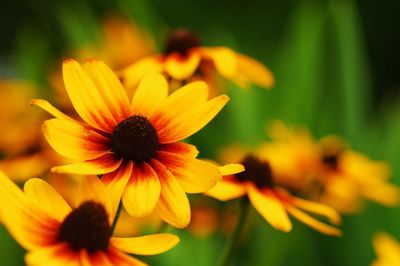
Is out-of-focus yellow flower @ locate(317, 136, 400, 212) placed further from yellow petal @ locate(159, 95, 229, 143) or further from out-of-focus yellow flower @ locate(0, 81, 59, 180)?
yellow petal @ locate(159, 95, 229, 143)

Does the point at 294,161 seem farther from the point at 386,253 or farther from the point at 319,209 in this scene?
the point at 319,209

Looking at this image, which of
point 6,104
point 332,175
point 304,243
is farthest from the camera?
point 6,104

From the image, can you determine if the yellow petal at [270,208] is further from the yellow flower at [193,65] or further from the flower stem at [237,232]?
the yellow flower at [193,65]

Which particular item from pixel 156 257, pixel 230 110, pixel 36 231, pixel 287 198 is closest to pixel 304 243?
pixel 156 257

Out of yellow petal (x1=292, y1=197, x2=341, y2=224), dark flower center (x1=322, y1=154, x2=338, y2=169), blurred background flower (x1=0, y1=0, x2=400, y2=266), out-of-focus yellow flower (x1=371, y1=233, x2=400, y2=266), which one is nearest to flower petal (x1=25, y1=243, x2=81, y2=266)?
yellow petal (x1=292, y1=197, x2=341, y2=224)

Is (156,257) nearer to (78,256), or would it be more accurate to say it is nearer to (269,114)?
(78,256)

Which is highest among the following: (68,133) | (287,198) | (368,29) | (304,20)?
(68,133)
